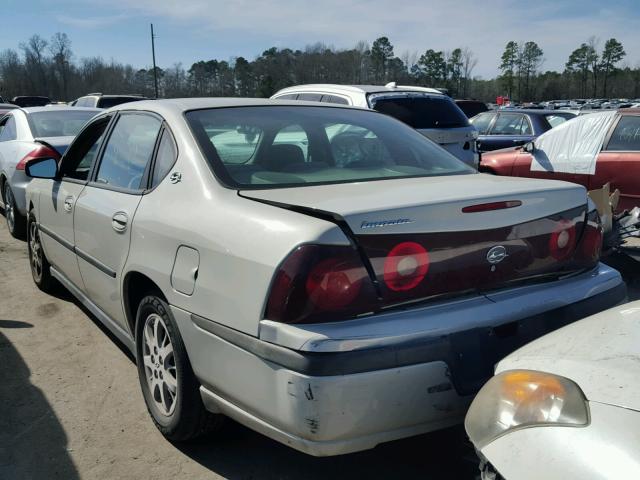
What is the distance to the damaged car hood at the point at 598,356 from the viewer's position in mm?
1539

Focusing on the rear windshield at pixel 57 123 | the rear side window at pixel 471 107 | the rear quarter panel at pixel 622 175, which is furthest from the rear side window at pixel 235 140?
the rear side window at pixel 471 107

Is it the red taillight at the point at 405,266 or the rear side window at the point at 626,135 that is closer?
the red taillight at the point at 405,266

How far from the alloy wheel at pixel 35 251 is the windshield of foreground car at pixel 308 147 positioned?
2.66 meters

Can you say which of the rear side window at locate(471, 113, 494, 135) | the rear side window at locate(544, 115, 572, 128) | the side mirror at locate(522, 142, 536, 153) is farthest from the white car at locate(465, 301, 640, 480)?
the rear side window at locate(471, 113, 494, 135)

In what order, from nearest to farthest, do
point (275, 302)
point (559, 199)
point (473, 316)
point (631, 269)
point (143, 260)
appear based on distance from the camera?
point (275, 302) < point (473, 316) < point (559, 199) < point (143, 260) < point (631, 269)

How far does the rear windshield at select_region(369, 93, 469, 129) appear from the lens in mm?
7418

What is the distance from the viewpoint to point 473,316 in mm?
2232

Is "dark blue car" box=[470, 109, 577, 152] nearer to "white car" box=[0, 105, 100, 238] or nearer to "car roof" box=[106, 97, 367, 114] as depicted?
"white car" box=[0, 105, 100, 238]

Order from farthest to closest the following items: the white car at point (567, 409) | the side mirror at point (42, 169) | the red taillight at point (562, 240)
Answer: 1. the side mirror at point (42, 169)
2. the red taillight at point (562, 240)
3. the white car at point (567, 409)

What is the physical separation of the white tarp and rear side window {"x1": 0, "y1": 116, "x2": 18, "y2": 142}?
647 centimetres

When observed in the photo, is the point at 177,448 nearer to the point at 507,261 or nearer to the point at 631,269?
the point at 507,261

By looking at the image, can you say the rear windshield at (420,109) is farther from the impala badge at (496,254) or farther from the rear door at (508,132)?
the impala badge at (496,254)

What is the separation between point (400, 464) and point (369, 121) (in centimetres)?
187

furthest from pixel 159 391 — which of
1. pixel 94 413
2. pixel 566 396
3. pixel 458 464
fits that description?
pixel 566 396
